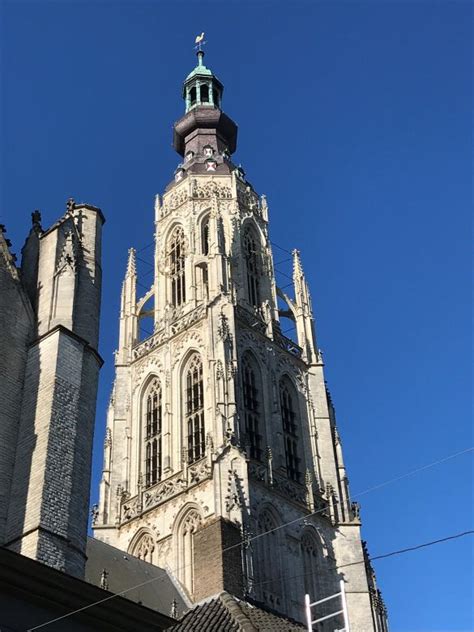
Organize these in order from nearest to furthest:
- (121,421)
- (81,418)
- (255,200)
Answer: (81,418) → (121,421) → (255,200)

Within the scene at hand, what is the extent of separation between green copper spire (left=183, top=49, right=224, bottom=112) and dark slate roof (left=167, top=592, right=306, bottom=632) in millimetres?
50057

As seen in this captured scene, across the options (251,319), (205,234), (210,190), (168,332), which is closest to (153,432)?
(168,332)

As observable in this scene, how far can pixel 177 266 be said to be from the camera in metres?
50.5

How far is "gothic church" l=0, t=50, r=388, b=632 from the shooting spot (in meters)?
36.2

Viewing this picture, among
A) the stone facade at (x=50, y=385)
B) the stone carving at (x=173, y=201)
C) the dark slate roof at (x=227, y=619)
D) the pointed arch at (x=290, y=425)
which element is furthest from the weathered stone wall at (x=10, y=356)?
the stone carving at (x=173, y=201)

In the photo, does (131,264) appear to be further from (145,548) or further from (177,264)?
(145,548)

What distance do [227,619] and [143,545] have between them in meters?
23.0

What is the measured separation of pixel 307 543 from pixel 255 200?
72.3ft

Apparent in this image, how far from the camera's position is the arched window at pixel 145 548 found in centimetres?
3909

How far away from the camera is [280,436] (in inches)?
1677

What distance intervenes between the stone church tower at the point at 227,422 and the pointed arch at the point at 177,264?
0.08m

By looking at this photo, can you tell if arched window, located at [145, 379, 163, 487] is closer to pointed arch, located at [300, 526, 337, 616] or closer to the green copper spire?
pointed arch, located at [300, 526, 337, 616]

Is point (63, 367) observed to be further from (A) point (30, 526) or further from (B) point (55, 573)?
(B) point (55, 573)

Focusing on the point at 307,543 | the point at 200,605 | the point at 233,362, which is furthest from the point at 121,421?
the point at 200,605
